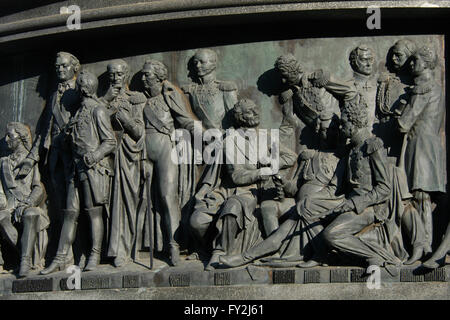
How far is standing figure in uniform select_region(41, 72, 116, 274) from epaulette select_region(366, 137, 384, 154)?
129 inches

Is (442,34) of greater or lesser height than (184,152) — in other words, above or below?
above

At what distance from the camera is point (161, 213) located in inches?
579

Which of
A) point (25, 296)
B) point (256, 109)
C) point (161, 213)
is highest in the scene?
point (256, 109)

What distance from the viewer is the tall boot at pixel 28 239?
14.8 m

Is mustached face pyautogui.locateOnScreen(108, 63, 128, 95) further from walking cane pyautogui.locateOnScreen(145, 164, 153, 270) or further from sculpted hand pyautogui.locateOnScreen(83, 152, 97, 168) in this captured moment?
walking cane pyautogui.locateOnScreen(145, 164, 153, 270)

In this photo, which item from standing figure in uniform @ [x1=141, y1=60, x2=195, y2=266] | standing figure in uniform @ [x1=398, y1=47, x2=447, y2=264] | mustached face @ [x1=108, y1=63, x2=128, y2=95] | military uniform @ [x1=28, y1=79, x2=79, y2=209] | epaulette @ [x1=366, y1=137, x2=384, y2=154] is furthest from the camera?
military uniform @ [x1=28, y1=79, x2=79, y2=209]

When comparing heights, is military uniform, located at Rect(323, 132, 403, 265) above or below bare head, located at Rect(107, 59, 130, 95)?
below

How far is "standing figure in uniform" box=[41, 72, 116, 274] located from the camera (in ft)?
48.3

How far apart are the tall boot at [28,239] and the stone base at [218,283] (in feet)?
0.54

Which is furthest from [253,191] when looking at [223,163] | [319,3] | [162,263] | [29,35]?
[29,35]

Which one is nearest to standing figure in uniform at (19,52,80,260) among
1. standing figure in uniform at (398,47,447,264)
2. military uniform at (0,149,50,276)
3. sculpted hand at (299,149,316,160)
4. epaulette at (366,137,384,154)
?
military uniform at (0,149,50,276)

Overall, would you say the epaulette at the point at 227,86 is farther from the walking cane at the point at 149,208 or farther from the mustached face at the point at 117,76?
the walking cane at the point at 149,208

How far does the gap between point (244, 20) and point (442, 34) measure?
8.23 feet

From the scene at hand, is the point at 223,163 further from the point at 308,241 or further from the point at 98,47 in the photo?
the point at 98,47
